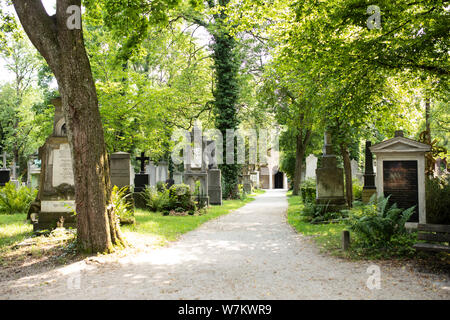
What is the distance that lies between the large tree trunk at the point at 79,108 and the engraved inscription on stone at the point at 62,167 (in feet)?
9.37

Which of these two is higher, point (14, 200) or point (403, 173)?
point (403, 173)

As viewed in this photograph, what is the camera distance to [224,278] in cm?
495

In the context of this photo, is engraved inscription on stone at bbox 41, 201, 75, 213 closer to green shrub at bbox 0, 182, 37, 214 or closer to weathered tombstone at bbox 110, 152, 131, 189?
weathered tombstone at bbox 110, 152, 131, 189

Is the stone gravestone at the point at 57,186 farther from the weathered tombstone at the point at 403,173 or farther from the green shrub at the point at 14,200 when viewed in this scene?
the weathered tombstone at the point at 403,173

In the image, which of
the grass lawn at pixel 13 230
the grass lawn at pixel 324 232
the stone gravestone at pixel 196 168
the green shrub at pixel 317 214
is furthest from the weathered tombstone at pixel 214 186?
the grass lawn at pixel 13 230

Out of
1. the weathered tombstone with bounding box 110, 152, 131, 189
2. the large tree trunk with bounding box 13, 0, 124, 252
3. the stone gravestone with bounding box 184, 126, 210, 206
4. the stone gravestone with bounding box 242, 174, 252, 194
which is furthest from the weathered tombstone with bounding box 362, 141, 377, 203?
the stone gravestone with bounding box 242, 174, 252, 194

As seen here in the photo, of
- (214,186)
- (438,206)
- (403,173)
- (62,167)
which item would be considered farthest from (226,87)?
(438,206)

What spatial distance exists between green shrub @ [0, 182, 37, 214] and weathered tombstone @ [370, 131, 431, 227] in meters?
12.5

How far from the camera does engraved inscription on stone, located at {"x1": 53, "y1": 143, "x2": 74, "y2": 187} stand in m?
8.62

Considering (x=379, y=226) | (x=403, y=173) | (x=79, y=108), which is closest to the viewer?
(x=79, y=108)

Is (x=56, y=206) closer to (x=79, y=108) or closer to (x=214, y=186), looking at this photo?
(x=79, y=108)

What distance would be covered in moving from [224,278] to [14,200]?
441 inches
